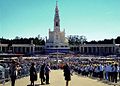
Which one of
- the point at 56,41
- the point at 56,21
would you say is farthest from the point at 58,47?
the point at 56,21

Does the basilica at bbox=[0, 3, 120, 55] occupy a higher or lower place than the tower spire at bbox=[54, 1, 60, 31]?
lower

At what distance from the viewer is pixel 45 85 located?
2192 centimetres

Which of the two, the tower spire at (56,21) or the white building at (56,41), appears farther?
the tower spire at (56,21)

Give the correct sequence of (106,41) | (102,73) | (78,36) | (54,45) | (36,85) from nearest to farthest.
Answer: (36,85) → (102,73) → (54,45) → (106,41) → (78,36)

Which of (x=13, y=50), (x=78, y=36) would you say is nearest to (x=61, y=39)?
(x=13, y=50)

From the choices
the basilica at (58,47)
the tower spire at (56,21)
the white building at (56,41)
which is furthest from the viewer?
the tower spire at (56,21)

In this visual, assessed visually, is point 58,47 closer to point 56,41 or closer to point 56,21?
point 56,41

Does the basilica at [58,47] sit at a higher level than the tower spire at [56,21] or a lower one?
lower

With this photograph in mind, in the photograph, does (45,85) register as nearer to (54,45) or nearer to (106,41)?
(54,45)

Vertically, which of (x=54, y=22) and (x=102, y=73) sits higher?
(x=54, y=22)

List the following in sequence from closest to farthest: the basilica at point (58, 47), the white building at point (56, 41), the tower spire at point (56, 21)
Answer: the white building at point (56, 41) → the basilica at point (58, 47) → the tower spire at point (56, 21)

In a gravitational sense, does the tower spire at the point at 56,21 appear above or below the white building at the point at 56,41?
above

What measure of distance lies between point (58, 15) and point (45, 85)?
132 m

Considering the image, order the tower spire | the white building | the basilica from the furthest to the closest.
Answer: the tower spire → the basilica → the white building
